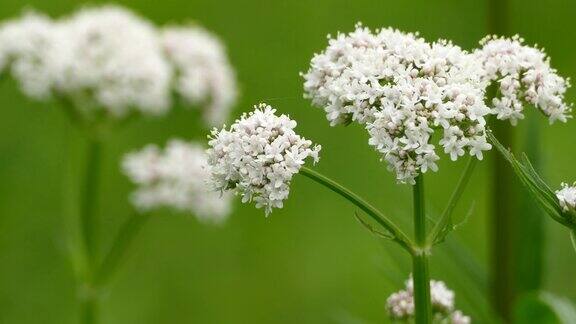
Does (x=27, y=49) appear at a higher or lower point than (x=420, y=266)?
→ higher

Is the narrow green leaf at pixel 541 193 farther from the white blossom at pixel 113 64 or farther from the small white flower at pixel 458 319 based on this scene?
the white blossom at pixel 113 64

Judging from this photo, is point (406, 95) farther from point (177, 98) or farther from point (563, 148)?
point (563, 148)

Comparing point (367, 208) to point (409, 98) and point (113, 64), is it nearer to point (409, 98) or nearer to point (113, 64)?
point (409, 98)

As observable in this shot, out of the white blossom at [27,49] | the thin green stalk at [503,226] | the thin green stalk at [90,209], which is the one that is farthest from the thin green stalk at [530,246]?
the white blossom at [27,49]

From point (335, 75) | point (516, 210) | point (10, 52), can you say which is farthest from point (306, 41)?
point (335, 75)

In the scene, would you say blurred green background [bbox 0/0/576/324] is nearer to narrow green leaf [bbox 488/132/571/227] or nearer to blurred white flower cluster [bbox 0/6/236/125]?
blurred white flower cluster [bbox 0/6/236/125]

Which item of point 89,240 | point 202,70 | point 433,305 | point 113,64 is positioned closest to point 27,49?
point 113,64
